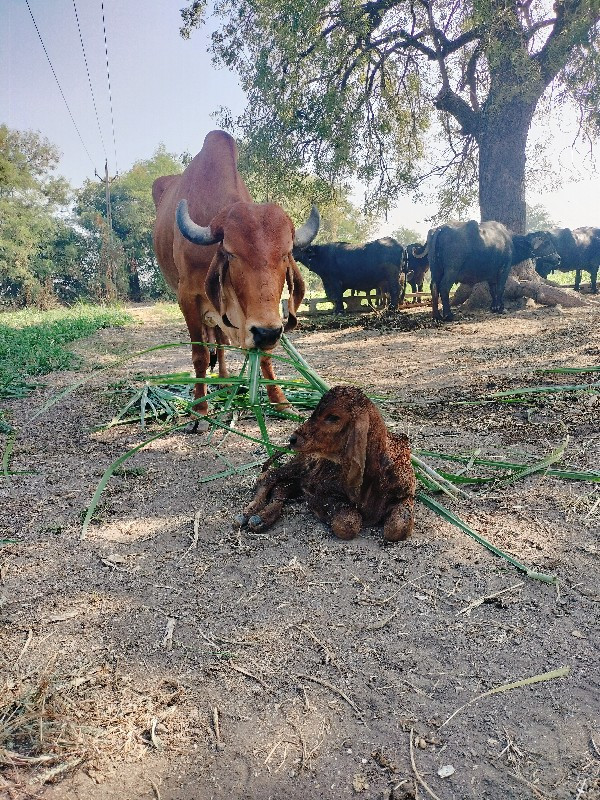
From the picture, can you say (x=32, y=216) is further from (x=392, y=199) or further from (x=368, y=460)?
(x=368, y=460)

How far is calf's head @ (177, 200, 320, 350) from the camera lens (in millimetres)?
3340

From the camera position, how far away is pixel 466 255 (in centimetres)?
1219

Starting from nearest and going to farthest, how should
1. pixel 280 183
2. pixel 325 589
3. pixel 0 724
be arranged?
1. pixel 0 724
2. pixel 325 589
3. pixel 280 183

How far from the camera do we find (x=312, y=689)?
5.65 ft

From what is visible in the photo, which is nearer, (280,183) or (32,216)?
(280,183)

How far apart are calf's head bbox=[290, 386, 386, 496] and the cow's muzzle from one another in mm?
893

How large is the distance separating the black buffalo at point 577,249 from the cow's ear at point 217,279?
53.0 ft

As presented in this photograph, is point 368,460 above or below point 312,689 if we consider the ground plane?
above

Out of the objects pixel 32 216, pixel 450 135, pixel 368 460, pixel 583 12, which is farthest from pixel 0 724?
pixel 32 216

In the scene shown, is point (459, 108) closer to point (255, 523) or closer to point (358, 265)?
point (358, 265)

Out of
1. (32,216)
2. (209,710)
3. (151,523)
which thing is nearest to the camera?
(209,710)

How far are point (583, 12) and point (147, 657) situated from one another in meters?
14.4

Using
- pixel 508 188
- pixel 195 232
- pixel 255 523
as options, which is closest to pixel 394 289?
pixel 508 188

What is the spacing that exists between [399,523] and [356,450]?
1.17 feet
